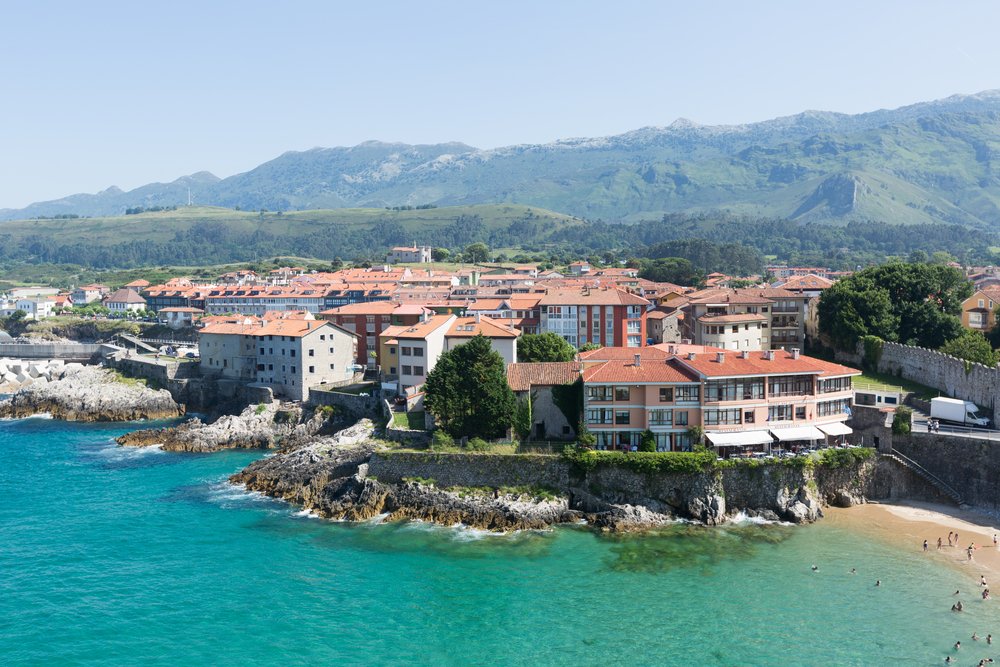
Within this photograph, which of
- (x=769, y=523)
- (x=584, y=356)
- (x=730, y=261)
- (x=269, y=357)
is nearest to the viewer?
(x=769, y=523)

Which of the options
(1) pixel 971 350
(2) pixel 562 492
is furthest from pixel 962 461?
(2) pixel 562 492

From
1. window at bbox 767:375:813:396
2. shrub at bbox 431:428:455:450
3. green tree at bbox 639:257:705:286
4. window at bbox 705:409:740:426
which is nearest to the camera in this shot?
window at bbox 705:409:740:426

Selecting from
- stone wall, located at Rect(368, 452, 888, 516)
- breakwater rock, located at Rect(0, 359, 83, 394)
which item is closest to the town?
breakwater rock, located at Rect(0, 359, 83, 394)

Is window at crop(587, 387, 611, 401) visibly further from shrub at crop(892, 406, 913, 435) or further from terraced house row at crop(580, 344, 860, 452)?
shrub at crop(892, 406, 913, 435)

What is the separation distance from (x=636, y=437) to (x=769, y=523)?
8573 mm

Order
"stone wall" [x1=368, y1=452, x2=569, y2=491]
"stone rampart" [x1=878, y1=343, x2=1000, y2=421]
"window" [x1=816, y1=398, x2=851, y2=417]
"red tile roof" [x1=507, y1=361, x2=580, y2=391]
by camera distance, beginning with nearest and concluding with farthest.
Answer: "stone wall" [x1=368, y1=452, x2=569, y2=491] < "stone rampart" [x1=878, y1=343, x2=1000, y2=421] < "window" [x1=816, y1=398, x2=851, y2=417] < "red tile roof" [x1=507, y1=361, x2=580, y2=391]

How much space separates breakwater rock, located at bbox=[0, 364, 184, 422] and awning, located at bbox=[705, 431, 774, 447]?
54792 millimetres

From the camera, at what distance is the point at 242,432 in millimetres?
64938

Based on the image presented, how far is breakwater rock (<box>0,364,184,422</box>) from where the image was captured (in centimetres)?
7675

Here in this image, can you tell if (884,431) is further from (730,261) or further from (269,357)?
(730,261)

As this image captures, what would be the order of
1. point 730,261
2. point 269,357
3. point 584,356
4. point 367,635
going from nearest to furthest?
point 367,635
point 584,356
point 269,357
point 730,261

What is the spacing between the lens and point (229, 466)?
57906 mm

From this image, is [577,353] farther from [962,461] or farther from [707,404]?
[962,461]

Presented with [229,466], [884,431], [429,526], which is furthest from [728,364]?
[229,466]
